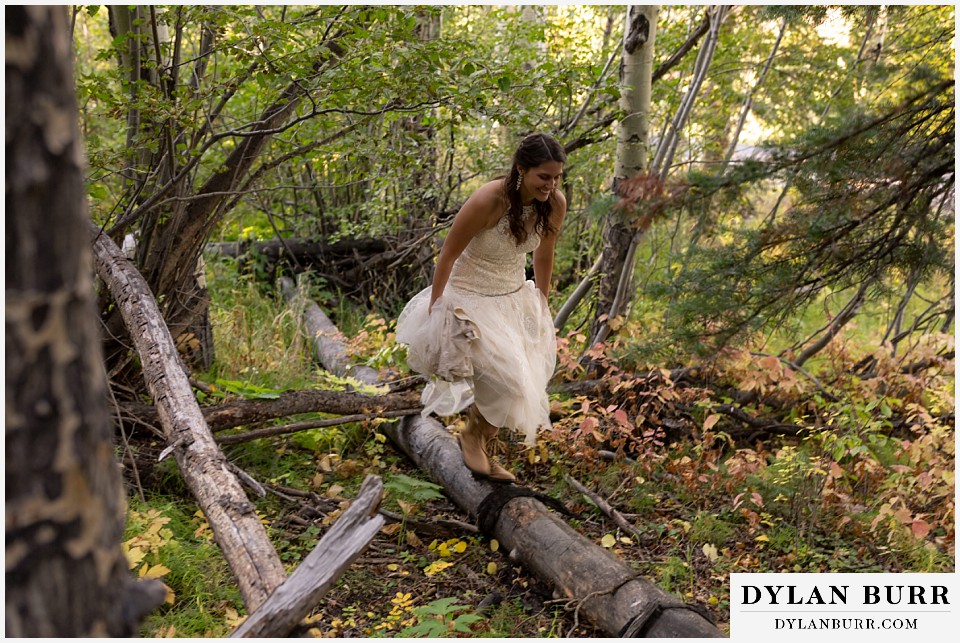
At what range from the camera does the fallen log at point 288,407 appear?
4.67 m

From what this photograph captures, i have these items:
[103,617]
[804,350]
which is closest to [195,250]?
[103,617]

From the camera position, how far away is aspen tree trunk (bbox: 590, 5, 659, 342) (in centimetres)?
559

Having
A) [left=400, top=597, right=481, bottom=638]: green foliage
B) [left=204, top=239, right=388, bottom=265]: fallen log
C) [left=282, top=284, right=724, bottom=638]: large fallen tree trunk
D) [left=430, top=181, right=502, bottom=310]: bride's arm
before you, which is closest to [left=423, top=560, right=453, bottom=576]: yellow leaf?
[left=282, top=284, right=724, bottom=638]: large fallen tree trunk

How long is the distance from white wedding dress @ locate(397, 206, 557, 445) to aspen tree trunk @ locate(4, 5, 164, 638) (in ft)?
8.69

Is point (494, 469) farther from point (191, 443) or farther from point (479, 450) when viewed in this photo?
point (191, 443)

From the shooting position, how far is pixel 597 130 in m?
6.59

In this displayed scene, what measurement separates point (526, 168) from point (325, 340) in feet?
12.9

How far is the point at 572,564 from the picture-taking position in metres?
3.55

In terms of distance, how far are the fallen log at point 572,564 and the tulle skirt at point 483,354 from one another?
0.48 metres

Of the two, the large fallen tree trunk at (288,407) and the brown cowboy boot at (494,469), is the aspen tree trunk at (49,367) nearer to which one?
the brown cowboy boot at (494,469)

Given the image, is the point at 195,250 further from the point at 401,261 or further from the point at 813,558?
the point at 813,558

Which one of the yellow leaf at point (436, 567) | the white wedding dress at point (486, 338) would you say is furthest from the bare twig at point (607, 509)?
the yellow leaf at point (436, 567)

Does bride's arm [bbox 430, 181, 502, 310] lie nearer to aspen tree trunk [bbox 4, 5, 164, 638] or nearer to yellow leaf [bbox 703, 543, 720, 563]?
yellow leaf [bbox 703, 543, 720, 563]

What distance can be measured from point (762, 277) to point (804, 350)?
412 centimetres
